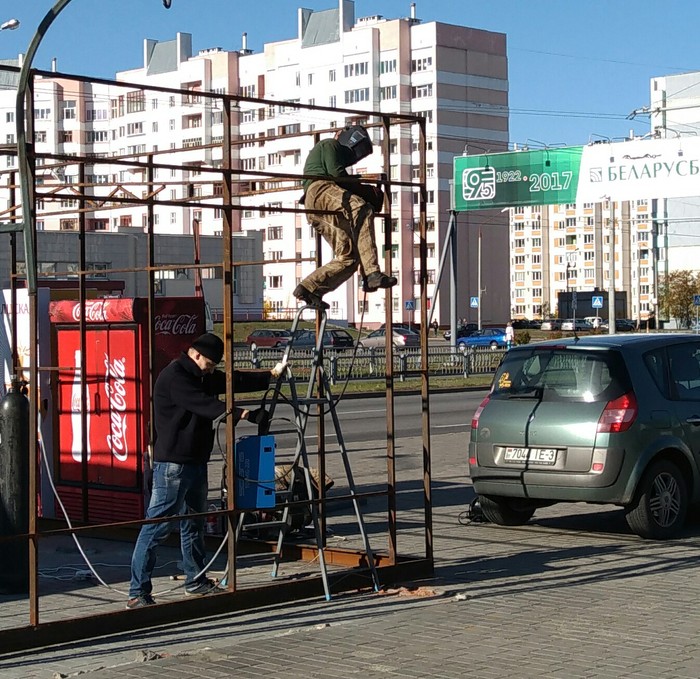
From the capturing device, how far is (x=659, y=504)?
36.3 ft

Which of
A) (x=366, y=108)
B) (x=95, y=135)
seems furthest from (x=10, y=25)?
(x=95, y=135)

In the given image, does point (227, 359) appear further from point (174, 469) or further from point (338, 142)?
point (338, 142)

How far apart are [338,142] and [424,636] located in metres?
3.52

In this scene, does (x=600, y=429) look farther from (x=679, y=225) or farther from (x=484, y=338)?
(x=679, y=225)

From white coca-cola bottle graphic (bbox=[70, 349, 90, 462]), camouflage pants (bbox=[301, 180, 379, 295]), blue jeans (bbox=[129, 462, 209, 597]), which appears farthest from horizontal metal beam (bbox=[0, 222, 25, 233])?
white coca-cola bottle graphic (bbox=[70, 349, 90, 462])

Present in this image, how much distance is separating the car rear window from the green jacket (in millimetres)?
3276

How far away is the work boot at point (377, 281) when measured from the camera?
8.77 m

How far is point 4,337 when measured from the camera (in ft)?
37.1

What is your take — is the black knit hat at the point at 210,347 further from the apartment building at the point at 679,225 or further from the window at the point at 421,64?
the window at the point at 421,64

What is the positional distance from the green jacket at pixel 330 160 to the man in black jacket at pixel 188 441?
1453 millimetres

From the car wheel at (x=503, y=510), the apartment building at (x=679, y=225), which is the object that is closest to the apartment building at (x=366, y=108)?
the apartment building at (x=679, y=225)

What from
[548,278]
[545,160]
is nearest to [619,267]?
[548,278]

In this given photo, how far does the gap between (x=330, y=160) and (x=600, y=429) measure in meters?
3.50

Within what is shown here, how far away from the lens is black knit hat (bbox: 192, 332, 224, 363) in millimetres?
8586
